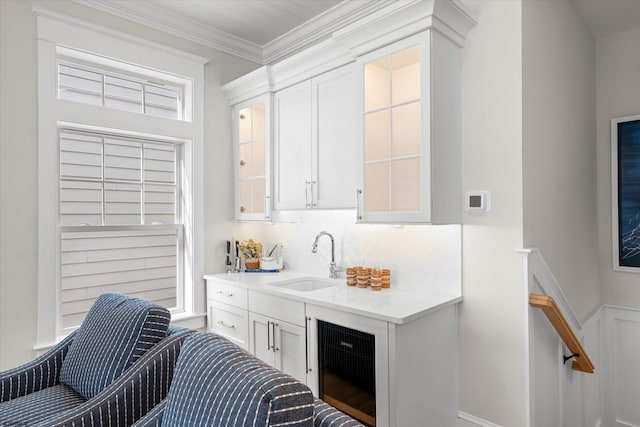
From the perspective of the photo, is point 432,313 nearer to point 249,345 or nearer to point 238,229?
point 249,345

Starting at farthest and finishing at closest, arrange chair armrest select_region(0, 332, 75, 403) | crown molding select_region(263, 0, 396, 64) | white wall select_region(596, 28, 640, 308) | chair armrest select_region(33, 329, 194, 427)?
white wall select_region(596, 28, 640, 308)
crown molding select_region(263, 0, 396, 64)
chair armrest select_region(0, 332, 75, 403)
chair armrest select_region(33, 329, 194, 427)

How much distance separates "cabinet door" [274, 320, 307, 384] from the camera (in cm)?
235

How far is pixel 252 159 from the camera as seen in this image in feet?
10.7

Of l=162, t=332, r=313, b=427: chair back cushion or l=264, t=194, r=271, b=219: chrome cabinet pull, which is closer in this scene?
l=162, t=332, r=313, b=427: chair back cushion

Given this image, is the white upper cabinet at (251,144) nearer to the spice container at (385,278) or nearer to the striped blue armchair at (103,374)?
the spice container at (385,278)

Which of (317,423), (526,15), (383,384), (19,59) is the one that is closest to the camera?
(317,423)

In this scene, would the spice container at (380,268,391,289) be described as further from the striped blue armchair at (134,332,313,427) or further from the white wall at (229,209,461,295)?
the striped blue armchair at (134,332,313,427)

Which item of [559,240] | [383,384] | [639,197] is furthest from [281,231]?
[639,197]

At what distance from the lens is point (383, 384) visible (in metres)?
1.91

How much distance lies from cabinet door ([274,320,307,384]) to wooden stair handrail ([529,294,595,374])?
1320 millimetres

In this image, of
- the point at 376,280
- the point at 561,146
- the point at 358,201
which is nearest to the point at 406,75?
the point at 358,201

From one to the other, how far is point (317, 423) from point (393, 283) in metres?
1.66

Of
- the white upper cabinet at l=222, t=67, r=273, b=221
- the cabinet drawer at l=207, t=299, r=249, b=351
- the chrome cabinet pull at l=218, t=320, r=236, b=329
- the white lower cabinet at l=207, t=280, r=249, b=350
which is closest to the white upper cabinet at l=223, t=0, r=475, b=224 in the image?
the white upper cabinet at l=222, t=67, r=273, b=221

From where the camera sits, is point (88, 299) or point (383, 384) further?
point (88, 299)
